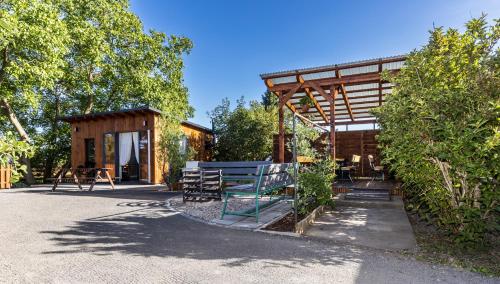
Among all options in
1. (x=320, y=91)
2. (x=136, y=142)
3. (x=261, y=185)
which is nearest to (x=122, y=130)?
(x=136, y=142)

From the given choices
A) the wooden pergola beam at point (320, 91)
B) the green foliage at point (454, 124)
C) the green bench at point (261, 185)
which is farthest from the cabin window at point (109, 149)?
the green foliage at point (454, 124)

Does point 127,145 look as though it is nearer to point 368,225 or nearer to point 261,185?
point 261,185

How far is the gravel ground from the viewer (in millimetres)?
5463

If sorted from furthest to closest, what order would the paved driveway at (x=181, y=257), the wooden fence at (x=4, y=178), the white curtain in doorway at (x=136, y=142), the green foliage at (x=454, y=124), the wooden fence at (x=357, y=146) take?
the white curtain in doorway at (x=136, y=142)
the wooden fence at (x=357, y=146)
the wooden fence at (x=4, y=178)
the green foliage at (x=454, y=124)
the paved driveway at (x=181, y=257)

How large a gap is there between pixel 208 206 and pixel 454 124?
4810mm

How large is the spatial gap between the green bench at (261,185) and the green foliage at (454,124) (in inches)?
79.8

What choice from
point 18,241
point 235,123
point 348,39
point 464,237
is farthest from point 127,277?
point 235,123

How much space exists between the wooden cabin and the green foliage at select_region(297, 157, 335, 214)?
767 centimetres

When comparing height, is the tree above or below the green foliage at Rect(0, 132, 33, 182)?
above

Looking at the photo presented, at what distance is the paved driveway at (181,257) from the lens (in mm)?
2586

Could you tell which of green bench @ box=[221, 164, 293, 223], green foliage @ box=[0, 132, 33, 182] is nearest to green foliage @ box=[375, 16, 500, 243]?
green bench @ box=[221, 164, 293, 223]

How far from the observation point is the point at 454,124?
10.6ft

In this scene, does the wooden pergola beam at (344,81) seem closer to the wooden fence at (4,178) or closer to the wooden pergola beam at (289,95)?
the wooden pergola beam at (289,95)

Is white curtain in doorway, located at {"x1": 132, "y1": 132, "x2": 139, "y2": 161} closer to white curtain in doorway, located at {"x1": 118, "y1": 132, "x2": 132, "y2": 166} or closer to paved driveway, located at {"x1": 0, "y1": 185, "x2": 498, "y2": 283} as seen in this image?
white curtain in doorway, located at {"x1": 118, "y1": 132, "x2": 132, "y2": 166}
